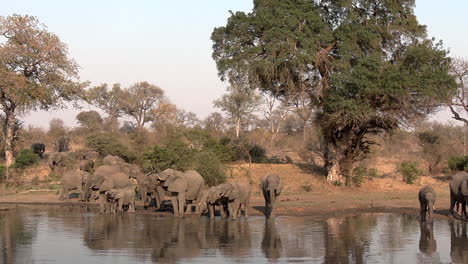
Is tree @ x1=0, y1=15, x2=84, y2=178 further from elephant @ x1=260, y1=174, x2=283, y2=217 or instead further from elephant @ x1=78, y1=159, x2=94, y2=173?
elephant @ x1=260, y1=174, x2=283, y2=217

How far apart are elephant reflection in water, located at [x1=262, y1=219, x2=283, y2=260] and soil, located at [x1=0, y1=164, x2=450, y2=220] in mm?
3832

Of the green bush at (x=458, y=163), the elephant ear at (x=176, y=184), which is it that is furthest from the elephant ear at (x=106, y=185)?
the green bush at (x=458, y=163)

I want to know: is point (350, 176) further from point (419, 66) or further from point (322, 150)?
point (419, 66)

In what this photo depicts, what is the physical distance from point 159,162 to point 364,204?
11.8 metres

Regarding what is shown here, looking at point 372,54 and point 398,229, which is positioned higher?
point 372,54

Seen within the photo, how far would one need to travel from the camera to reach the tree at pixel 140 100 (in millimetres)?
72500

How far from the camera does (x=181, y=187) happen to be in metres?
22.3

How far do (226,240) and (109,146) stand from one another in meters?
25.5

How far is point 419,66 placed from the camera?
1212 inches

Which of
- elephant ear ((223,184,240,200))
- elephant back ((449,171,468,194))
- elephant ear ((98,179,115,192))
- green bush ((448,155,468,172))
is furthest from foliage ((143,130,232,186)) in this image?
green bush ((448,155,468,172))

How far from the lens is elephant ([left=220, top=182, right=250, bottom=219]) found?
2036 centimetres

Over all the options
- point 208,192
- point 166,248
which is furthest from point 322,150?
point 166,248

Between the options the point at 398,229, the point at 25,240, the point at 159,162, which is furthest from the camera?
the point at 159,162

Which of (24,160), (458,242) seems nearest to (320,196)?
(458,242)
